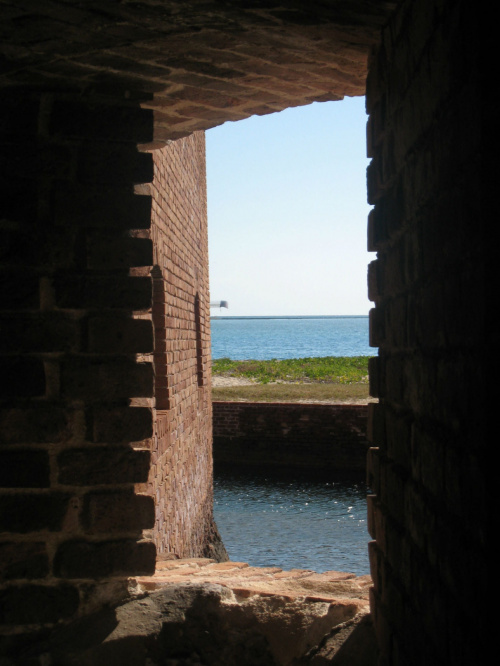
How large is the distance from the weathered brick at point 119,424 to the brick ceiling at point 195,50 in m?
1.30

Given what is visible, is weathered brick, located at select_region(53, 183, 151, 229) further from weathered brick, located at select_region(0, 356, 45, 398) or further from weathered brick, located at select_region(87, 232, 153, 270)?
weathered brick, located at select_region(0, 356, 45, 398)

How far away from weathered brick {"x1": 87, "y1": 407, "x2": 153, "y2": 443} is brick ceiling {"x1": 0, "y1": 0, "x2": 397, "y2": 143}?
1.30m

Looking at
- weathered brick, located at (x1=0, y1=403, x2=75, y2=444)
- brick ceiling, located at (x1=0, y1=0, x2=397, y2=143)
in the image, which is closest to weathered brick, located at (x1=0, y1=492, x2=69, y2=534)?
weathered brick, located at (x1=0, y1=403, x2=75, y2=444)

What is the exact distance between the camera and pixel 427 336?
1902mm

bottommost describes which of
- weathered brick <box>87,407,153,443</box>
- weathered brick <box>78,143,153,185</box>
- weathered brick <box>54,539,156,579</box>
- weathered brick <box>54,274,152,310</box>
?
weathered brick <box>54,539,156,579</box>

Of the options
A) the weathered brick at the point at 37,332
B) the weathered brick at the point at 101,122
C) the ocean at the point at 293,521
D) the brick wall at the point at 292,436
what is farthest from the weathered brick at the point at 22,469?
the brick wall at the point at 292,436

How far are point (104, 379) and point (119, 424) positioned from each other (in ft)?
0.64

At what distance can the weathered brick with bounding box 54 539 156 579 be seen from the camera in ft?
9.24

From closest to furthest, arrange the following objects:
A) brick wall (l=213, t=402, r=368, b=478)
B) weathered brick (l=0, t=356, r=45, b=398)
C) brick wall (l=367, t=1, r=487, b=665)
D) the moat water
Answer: brick wall (l=367, t=1, r=487, b=665), weathered brick (l=0, t=356, r=45, b=398), the moat water, brick wall (l=213, t=402, r=368, b=478)

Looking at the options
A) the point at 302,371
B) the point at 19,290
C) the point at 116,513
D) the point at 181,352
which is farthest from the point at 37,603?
the point at 302,371

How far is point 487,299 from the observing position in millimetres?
1436

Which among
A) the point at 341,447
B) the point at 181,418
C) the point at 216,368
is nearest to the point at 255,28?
the point at 181,418

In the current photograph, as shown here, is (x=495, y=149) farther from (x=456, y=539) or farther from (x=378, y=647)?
(x=378, y=647)

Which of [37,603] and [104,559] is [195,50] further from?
[37,603]
